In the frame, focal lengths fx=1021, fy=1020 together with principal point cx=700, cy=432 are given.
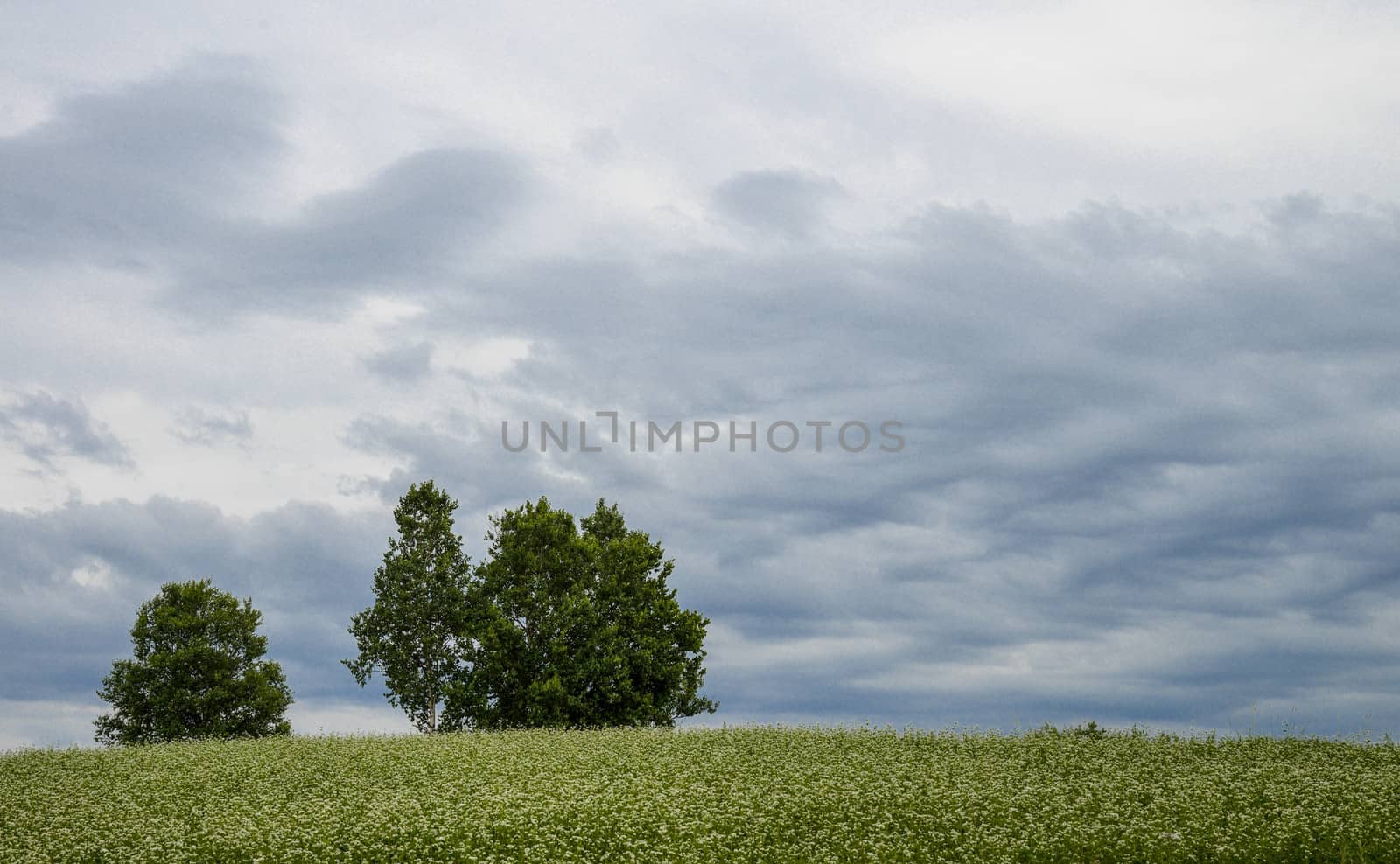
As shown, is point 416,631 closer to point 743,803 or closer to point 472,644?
point 472,644

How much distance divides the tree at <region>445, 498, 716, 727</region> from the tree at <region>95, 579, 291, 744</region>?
34.8 ft

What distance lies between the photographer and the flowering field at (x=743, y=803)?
22.2 m

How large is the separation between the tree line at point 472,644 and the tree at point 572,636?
0.21 ft

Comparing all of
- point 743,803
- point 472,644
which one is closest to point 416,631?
point 472,644

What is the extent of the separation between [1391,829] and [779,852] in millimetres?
13066

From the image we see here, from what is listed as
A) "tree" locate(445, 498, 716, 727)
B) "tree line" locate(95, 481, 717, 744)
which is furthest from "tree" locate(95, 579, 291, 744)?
"tree" locate(445, 498, 716, 727)

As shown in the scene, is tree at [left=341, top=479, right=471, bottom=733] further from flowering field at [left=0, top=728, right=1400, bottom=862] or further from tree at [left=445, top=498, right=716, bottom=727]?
flowering field at [left=0, top=728, right=1400, bottom=862]

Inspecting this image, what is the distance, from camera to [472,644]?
1967 inches

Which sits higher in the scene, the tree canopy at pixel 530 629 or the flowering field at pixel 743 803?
the tree canopy at pixel 530 629

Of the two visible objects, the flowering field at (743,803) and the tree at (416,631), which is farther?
the tree at (416,631)

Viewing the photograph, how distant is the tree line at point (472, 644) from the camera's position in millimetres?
48750

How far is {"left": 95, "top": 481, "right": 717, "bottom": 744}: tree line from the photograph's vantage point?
1919 inches

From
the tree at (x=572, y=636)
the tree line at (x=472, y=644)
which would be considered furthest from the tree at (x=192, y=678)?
the tree at (x=572, y=636)

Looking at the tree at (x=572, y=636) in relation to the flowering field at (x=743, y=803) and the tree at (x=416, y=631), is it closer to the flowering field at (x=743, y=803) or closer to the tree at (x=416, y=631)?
the tree at (x=416, y=631)
